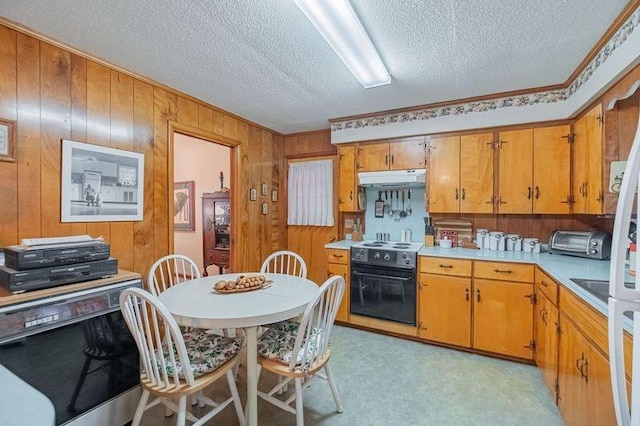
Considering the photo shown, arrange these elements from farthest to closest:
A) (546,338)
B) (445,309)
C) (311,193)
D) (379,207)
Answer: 1. (311,193)
2. (379,207)
3. (445,309)
4. (546,338)

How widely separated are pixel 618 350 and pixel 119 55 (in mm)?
2997

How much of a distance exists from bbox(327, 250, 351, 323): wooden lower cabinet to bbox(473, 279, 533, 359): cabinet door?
129 cm

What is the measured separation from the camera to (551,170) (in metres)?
2.68

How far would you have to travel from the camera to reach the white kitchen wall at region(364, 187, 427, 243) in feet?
11.4

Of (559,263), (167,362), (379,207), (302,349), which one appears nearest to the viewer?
(167,362)

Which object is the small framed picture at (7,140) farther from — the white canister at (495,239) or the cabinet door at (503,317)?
the white canister at (495,239)

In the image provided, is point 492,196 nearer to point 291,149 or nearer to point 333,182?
point 333,182

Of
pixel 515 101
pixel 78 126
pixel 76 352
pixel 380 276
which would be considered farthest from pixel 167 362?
pixel 515 101

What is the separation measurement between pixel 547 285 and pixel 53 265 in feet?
10.4

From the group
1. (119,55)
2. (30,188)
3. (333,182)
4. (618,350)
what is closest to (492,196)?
(333,182)

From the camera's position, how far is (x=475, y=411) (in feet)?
6.38

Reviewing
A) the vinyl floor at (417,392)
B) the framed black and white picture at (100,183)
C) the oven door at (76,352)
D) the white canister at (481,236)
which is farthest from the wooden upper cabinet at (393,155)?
the oven door at (76,352)

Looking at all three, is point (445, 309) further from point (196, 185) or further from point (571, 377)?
point (196, 185)

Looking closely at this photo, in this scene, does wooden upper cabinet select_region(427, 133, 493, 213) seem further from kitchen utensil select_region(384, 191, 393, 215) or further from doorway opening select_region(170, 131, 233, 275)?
doorway opening select_region(170, 131, 233, 275)
